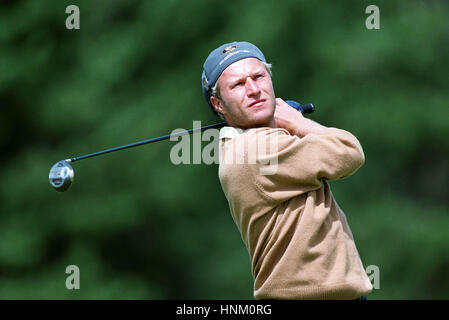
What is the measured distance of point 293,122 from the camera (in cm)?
302

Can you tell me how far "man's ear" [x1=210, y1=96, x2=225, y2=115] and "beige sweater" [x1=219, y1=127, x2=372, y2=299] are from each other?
0.62ft

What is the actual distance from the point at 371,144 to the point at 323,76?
87 cm

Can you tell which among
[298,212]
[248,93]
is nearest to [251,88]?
[248,93]

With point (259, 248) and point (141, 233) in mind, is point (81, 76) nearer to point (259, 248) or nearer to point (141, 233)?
point (141, 233)

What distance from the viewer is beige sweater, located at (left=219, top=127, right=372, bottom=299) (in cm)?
279

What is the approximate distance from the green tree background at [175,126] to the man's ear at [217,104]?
198 inches

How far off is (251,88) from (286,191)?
0.39 m

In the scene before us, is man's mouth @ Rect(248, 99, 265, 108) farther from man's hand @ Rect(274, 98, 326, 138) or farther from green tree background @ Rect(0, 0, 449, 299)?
green tree background @ Rect(0, 0, 449, 299)

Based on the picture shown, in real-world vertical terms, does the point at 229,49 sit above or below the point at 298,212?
above

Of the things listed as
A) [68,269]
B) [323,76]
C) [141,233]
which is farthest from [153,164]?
[323,76]

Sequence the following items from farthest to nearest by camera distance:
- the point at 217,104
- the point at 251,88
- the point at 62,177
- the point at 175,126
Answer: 1. the point at 175,126
2. the point at 62,177
3. the point at 217,104
4. the point at 251,88

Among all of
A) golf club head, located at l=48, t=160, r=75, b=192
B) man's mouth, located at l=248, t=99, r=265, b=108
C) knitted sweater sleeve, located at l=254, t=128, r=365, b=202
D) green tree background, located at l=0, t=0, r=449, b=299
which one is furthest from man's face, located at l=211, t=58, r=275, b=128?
green tree background, located at l=0, t=0, r=449, b=299

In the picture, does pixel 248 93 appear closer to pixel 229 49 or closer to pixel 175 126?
pixel 229 49

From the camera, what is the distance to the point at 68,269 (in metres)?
8.53
